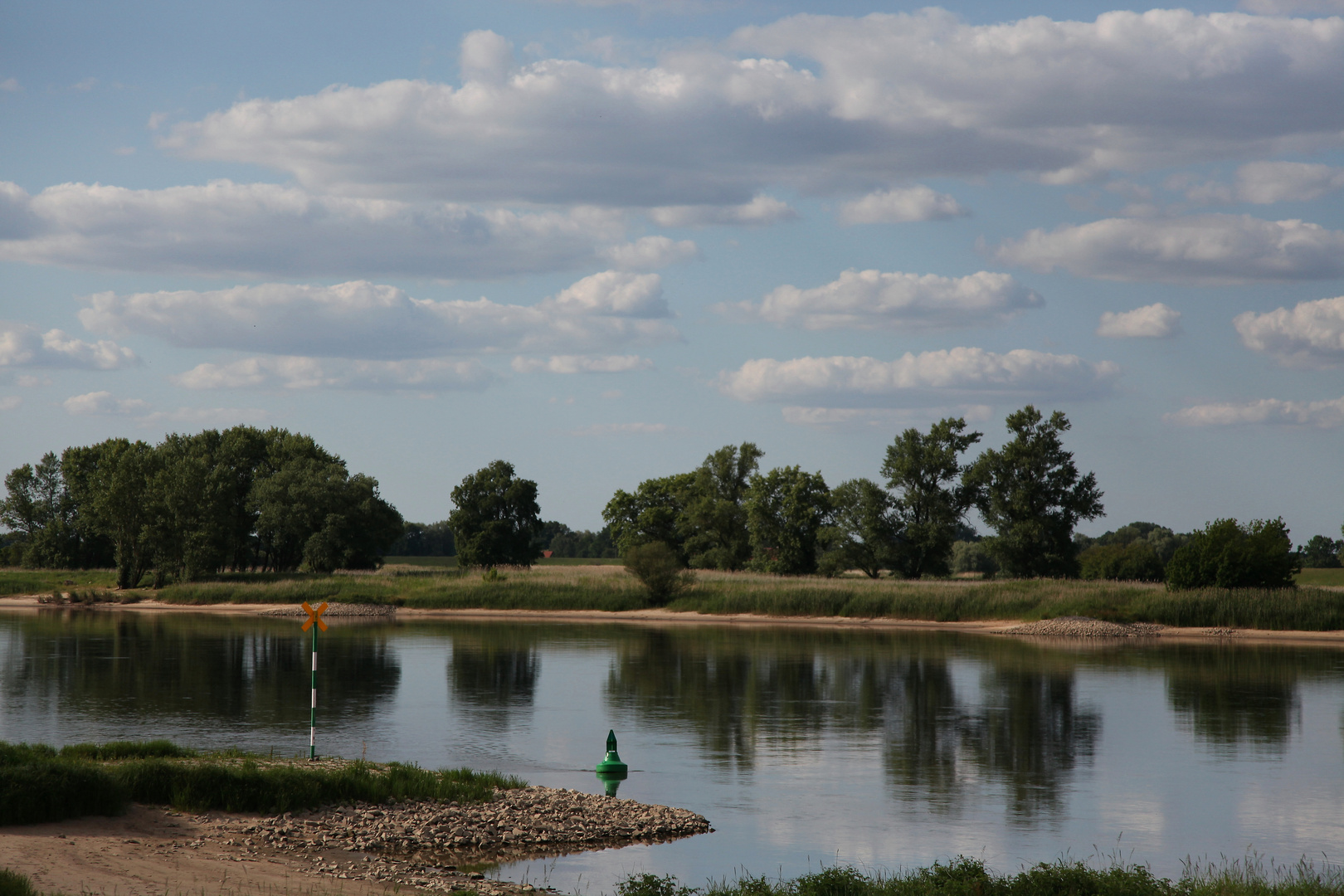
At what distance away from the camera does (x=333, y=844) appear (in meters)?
14.5

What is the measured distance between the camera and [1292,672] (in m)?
40.8

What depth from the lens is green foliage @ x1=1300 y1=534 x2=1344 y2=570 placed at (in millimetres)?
140250

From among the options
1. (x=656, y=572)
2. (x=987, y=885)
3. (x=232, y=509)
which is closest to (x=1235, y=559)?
(x=656, y=572)

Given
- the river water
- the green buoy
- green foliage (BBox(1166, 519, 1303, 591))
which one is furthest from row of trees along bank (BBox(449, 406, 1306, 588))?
the green buoy

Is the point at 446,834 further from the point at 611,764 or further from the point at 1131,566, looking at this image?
the point at 1131,566

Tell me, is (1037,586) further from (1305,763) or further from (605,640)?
(1305,763)

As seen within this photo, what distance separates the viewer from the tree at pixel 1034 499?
8319 cm

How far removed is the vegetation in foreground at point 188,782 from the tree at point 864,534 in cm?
6931

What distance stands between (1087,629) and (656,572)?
26415 mm

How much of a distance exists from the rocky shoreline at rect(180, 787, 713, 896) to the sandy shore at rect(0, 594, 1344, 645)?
47689 mm

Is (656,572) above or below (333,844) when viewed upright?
above

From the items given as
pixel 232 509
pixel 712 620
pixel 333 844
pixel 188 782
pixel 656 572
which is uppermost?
pixel 232 509

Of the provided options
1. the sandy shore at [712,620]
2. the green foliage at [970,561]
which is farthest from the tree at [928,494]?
the green foliage at [970,561]

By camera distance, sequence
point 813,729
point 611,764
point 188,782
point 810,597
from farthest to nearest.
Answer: point 810,597, point 813,729, point 611,764, point 188,782
